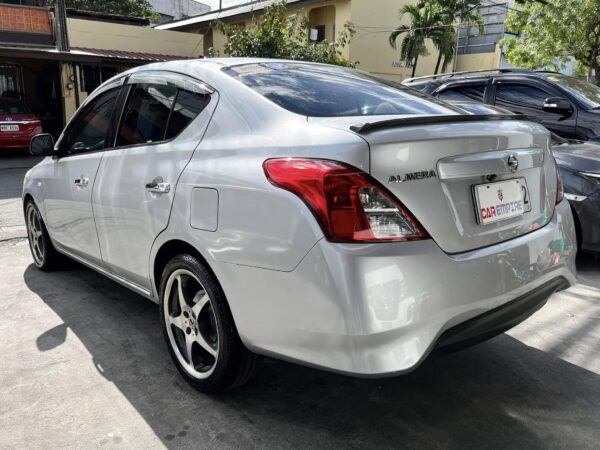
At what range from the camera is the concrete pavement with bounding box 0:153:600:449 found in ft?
7.57

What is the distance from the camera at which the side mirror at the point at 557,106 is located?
20.2 feet

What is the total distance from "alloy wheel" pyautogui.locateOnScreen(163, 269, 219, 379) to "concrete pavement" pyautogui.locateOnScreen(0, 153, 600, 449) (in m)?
0.15

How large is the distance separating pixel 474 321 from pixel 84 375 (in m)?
2.03

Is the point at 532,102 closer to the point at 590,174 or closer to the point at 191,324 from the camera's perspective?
the point at 590,174

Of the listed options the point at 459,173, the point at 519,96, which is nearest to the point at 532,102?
the point at 519,96

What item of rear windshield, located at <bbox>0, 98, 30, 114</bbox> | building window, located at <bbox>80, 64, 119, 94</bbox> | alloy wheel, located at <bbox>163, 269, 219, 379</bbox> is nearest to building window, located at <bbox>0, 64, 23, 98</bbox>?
building window, located at <bbox>80, 64, 119, 94</bbox>

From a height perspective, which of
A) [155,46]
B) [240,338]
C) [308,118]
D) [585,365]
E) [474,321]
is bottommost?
[585,365]

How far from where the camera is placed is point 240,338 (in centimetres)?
230

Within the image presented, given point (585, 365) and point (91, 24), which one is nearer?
point (585, 365)

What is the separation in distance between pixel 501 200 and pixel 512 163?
0.18 m

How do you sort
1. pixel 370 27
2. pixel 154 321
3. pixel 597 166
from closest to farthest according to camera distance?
pixel 154 321 < pixel 597 166 < pixel 370 27

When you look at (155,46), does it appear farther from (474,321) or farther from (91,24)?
(474,321)

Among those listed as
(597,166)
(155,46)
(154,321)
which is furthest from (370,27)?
(154,321)

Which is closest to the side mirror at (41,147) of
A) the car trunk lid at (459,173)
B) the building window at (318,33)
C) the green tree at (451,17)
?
the car trunk lid at (459,173)
